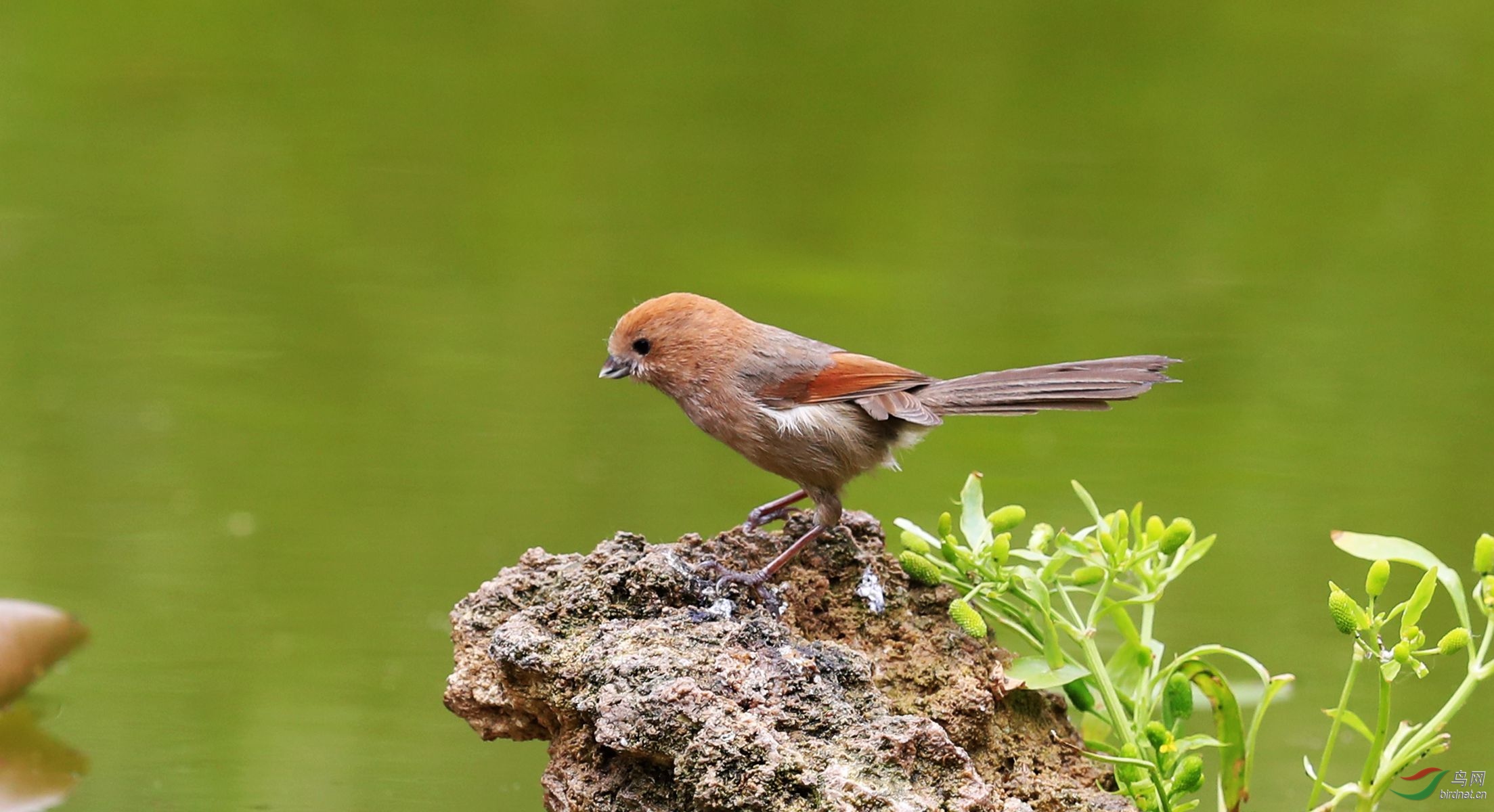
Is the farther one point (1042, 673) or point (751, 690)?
point (1042, 673)

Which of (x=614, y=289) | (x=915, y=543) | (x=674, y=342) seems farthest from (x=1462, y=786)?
(x=614, y=289)

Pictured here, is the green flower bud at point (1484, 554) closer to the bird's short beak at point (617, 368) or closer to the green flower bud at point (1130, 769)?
the green flower bud at point (1130, 769)

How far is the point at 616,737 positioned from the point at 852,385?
0.76 metres

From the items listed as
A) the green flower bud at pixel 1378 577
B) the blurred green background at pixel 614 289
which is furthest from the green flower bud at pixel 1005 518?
the blurred green background at pixel 614 289

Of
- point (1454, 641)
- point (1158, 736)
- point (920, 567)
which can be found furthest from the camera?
point (920, 567)

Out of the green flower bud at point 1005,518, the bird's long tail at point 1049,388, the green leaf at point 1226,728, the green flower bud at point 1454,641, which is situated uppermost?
the bird's long tail at point 1049,388

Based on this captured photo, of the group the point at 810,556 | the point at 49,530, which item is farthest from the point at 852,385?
the point at 49,530

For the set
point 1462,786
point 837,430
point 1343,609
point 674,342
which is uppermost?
point 674,342

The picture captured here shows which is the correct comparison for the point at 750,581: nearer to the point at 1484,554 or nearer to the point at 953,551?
the point at 953,551

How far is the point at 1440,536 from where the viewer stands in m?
3.47

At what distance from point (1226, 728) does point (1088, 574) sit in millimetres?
329

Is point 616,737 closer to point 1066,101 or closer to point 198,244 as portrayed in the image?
point 198,244

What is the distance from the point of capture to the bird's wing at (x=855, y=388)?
2.09 metres

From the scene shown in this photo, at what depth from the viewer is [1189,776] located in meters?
1.63
